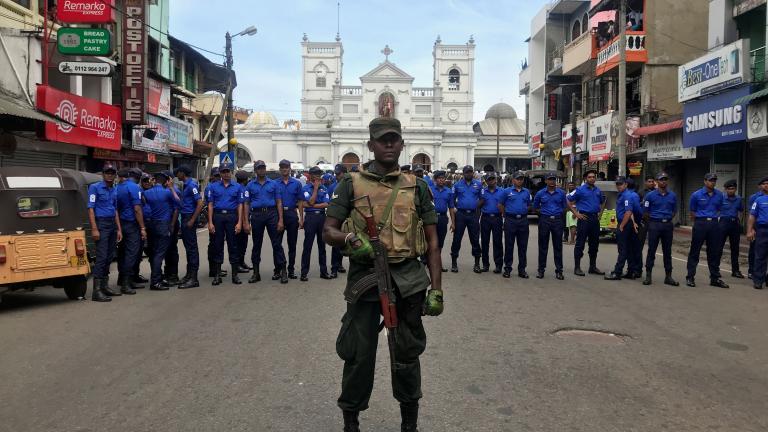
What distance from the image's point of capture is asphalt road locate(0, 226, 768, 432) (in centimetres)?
388

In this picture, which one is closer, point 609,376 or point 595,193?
point 609,376

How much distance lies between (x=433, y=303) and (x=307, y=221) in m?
6.85

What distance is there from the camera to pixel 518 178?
1022cm

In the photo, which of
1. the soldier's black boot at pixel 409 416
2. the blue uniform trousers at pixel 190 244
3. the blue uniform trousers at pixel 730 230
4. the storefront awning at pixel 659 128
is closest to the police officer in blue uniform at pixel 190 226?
the blue uniform trousers at pixel 190 244

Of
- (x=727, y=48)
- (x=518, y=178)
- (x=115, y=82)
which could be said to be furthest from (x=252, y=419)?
(x=115, y=82)

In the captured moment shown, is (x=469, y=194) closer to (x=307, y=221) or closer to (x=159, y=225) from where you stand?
(x=307, y=221)

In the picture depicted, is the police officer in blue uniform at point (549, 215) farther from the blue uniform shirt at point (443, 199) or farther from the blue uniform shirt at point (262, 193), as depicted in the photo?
the blue uniform shirt at point (262, 193)

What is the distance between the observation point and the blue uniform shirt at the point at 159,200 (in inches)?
347

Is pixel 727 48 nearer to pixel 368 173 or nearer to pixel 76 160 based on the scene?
pixel 368 173

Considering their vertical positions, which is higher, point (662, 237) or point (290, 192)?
point (290, 192)

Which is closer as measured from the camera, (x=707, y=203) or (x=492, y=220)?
(x=707, y=203)

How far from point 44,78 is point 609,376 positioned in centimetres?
1563

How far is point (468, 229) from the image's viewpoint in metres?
10.7

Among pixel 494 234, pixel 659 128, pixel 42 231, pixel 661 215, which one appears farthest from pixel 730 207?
pixel 659 128
